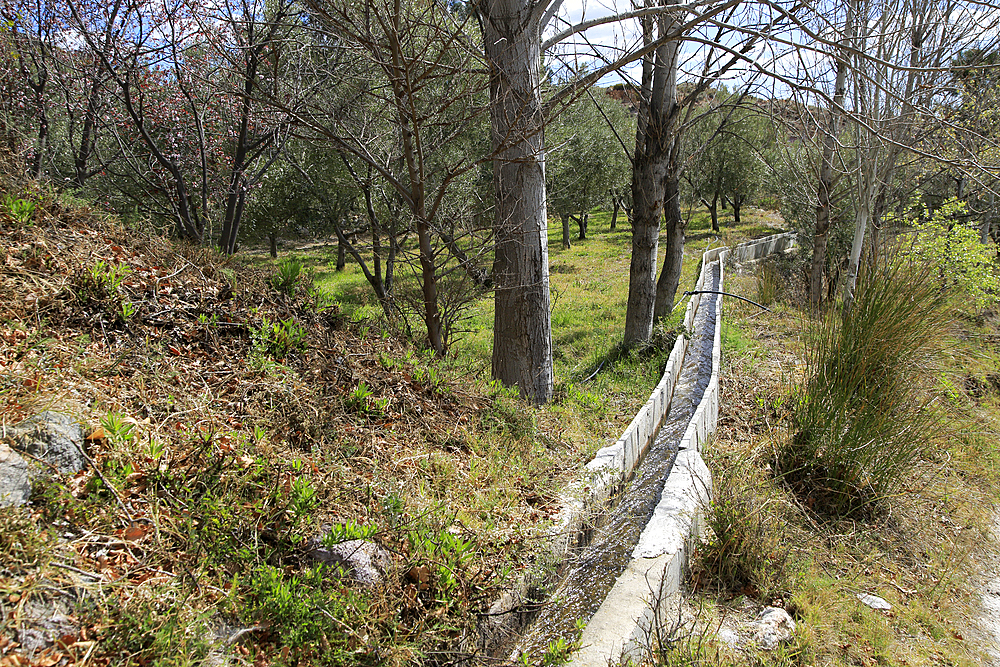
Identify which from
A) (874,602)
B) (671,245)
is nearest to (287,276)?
(874,602)

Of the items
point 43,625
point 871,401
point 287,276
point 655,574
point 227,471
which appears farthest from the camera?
point 871,401

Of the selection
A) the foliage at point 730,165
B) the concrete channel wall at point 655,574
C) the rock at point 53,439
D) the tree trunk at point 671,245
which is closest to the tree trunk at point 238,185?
the rock at point 53,439

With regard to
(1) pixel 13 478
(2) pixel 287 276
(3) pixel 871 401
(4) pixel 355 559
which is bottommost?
(4) pixel 355 559

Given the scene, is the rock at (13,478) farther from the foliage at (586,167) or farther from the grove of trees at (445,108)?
the foliage at (586,167)

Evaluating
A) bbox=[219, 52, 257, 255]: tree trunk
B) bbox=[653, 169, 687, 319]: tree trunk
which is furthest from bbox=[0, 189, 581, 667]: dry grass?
bbox=[653, 169, 687, 319]: tree trunk

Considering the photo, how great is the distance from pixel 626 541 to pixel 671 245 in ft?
24.9

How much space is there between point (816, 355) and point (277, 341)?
484 cm

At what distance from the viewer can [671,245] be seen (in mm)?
10750

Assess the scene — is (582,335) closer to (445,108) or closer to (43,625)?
(445,108)

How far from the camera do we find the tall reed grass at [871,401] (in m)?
4.88

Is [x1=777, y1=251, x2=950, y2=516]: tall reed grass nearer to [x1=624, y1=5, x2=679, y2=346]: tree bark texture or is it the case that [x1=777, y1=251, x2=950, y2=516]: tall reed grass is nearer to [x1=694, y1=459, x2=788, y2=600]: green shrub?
[x1=694, y1=459, x2=788, y2=600]: green shrub

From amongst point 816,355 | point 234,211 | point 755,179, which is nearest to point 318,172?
point 234,211

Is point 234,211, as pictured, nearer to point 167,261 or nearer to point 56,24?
point 56,24

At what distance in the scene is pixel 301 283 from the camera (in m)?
4.62
